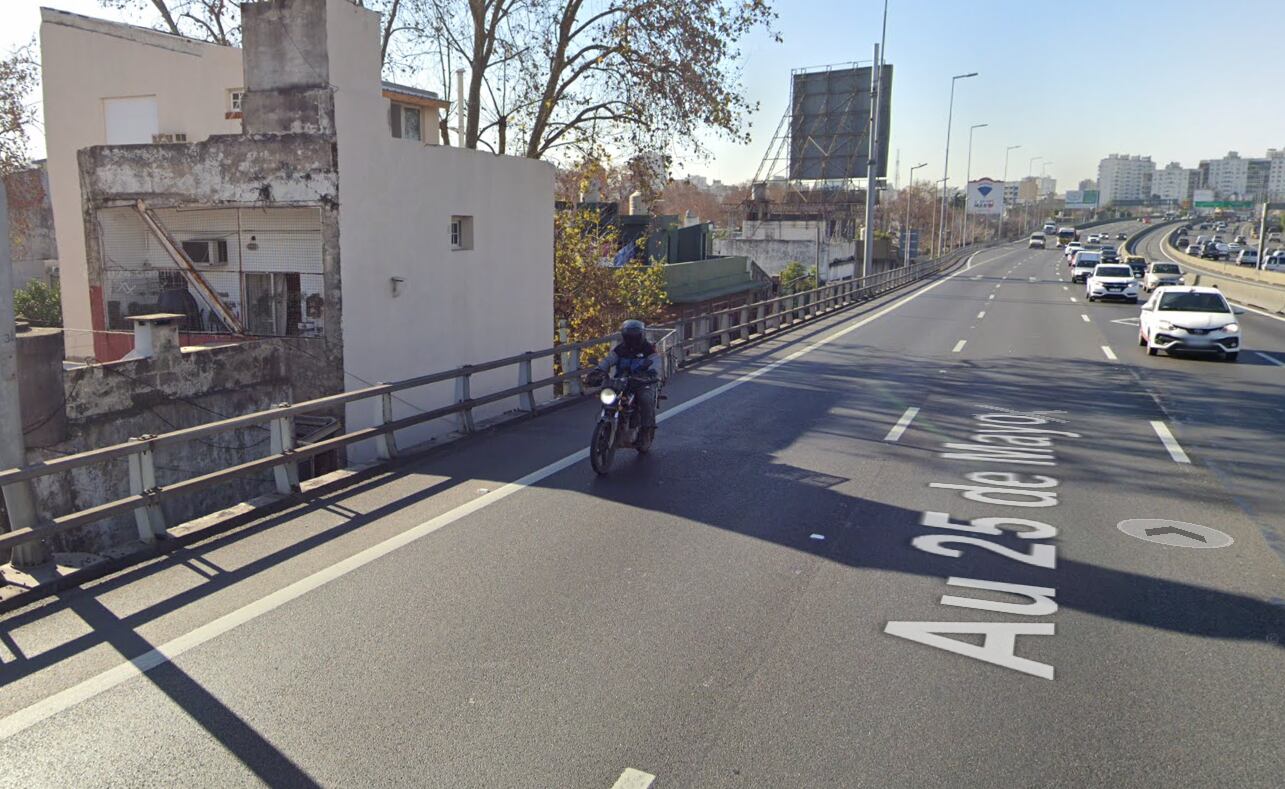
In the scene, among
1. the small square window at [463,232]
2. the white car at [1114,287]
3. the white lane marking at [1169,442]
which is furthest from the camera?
the white car at [1114,287]

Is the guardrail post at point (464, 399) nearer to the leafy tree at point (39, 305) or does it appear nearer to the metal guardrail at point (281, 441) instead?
the metal guardrail at point (281, 441)

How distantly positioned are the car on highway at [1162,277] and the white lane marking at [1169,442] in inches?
1381

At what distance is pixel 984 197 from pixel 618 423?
97320 millimetres

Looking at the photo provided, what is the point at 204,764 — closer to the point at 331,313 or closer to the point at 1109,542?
the point at 1109,542

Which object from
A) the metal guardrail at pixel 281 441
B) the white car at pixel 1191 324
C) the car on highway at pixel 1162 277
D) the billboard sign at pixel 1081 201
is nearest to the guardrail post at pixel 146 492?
the metal guardrail at pixel 281 441

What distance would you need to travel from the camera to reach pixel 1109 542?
25.3 feet

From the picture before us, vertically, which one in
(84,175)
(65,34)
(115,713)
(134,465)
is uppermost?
(65,34)

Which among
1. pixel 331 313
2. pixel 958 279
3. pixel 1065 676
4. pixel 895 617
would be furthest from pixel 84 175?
pixel 958 279

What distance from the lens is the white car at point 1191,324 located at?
63.7 ft

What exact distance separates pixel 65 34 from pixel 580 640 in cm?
2349

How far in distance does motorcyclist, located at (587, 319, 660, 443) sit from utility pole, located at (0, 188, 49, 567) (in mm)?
5226

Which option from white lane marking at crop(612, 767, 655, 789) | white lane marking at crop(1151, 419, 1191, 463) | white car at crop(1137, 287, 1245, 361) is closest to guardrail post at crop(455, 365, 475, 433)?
white lane marking at crop(612, 767, 655, 789)

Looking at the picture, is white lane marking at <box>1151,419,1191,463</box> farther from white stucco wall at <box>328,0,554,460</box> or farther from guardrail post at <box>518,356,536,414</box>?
white stucco wall at <box>328,0,554,460</box>

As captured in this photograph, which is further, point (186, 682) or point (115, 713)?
point (186, 682)
